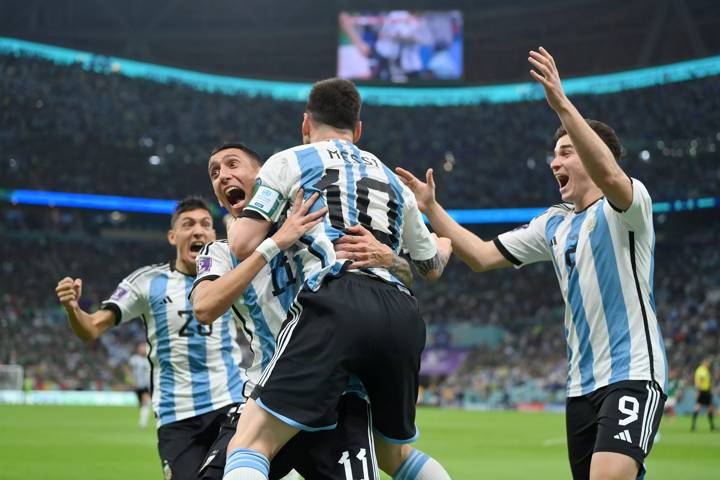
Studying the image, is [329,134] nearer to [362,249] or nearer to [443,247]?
[362,249]

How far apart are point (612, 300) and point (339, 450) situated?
1876 mm

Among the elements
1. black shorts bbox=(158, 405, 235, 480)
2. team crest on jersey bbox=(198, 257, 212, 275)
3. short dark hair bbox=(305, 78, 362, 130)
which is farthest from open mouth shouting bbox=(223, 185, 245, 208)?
black shorts bbox=(158, 405, 235, 480)

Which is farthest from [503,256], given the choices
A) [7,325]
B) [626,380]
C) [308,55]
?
[308,55]

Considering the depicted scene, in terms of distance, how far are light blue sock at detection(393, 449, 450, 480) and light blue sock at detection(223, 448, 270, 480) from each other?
0.90 m

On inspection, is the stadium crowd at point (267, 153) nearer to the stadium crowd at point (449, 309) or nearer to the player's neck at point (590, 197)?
the stadium crowd at point (449, 309)

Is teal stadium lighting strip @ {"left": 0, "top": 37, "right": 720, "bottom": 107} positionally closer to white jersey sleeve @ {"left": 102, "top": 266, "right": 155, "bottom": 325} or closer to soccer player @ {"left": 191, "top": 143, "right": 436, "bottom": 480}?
white jersey sleeve @ {"left": 102, "top": 266, "right": 155, "bottom": 325}

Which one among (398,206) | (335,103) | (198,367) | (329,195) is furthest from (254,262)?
(198,367)

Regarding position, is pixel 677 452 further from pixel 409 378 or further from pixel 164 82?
pixel 164 82

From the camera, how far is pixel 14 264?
46.1 meters

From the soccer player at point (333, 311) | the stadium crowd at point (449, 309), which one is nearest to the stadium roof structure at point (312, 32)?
the stadium crowd at point (449, 309)

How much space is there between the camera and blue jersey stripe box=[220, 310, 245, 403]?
694 centimetres

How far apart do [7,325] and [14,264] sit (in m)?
5.43

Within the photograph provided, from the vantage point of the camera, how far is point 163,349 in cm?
716

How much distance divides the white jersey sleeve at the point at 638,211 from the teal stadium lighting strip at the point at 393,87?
45236mm
